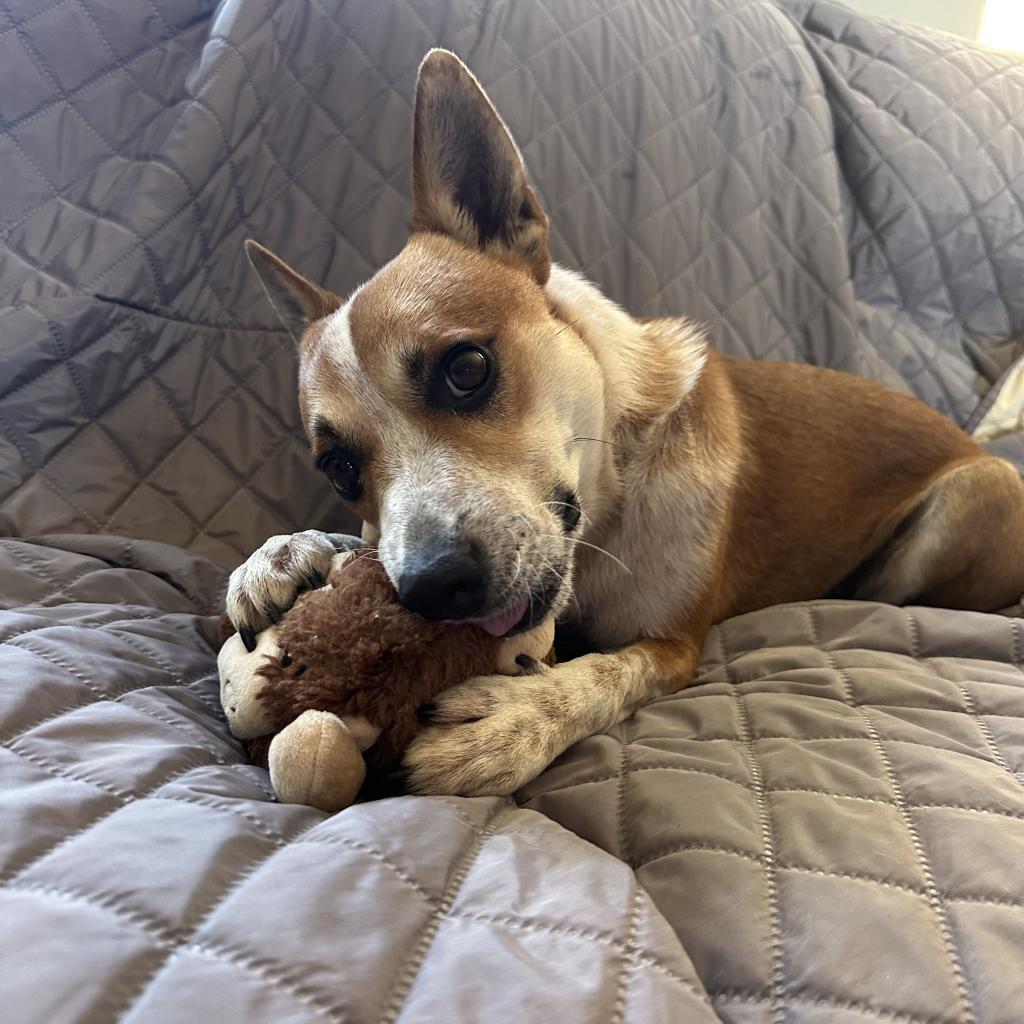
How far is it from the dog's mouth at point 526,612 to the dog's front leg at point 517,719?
8 cm

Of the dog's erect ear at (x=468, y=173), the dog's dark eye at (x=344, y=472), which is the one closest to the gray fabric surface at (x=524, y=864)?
the dog's dark eye at (x=344, y=472)

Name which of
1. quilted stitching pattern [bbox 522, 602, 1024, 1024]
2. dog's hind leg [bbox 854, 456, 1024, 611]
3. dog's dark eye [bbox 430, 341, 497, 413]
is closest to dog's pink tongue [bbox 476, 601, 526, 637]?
quilted stitching pattern [bbox 522, 602, 1024, 1024]

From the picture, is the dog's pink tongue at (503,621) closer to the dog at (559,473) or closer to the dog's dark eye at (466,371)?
the dog at (559,473)

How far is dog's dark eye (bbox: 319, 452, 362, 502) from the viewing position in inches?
50.2

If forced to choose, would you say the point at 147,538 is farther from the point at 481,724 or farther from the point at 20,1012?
the point at 20,1012

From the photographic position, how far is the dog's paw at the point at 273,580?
3.63 feet

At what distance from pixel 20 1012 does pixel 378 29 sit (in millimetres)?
1936

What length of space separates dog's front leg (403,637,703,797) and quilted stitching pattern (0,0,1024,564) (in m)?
0.72

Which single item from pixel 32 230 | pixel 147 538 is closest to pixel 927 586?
pixel 147 538

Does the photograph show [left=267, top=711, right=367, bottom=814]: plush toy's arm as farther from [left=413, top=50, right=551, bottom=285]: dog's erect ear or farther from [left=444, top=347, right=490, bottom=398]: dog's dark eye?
[left=413, top=50, right=551, bottom=285]: dog's erect ear

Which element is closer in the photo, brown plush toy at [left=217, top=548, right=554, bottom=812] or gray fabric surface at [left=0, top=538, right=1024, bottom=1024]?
gray fabric surface at [left=0, top=538, right=1024, bottom=1024]

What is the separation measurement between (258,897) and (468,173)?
1.18 m

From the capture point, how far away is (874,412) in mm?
1818

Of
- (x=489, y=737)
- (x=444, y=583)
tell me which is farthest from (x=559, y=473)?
(x=489, y=737)
